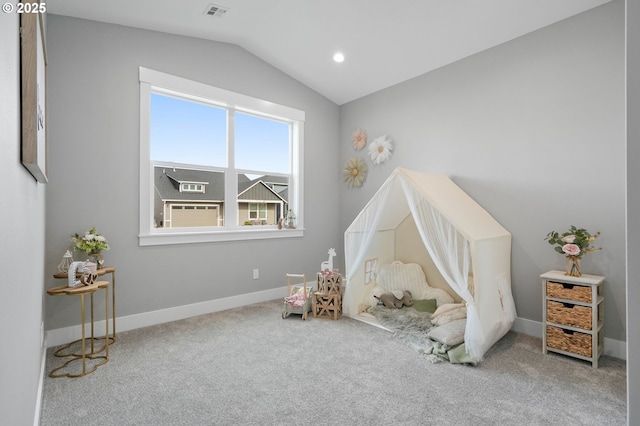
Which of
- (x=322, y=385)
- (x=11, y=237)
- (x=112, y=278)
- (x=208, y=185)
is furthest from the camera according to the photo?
(x=208, y=185)

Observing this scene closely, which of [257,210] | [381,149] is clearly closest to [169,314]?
[257,210]

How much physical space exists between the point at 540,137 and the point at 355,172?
2152mm

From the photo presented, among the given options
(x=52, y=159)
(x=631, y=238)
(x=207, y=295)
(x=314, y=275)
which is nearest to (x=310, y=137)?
(x=314, y=275)

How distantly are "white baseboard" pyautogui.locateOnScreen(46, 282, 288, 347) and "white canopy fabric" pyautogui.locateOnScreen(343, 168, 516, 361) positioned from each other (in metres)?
1.09

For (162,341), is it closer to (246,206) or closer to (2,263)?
(246,206)

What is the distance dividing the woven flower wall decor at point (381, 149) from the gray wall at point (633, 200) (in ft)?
9.91

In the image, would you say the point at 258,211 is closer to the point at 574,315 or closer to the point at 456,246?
the point at 456,246

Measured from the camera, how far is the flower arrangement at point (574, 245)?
2467 millimetres

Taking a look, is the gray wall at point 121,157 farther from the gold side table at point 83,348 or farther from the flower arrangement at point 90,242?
the gold side table at point 83,348

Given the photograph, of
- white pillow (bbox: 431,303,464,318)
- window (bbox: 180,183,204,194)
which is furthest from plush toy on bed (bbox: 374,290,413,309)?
window (bbox: 180,183,204,194)

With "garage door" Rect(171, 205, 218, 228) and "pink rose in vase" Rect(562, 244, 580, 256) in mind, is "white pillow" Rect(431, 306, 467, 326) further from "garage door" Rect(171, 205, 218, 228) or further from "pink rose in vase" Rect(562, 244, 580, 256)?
"garage door" Rect(171, 205, 218, 228)

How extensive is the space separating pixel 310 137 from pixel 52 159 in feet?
9.05

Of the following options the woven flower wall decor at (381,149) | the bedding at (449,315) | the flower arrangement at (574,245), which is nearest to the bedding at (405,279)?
the bedding at (449,315)

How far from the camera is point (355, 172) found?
445cm
